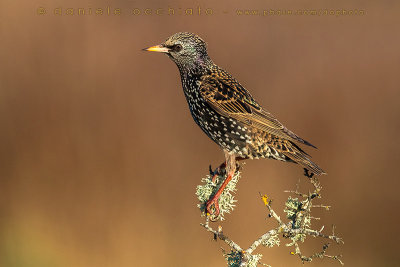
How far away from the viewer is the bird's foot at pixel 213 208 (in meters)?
4.47

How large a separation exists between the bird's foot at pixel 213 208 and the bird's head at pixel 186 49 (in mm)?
1420

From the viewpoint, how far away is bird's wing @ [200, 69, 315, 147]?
4.96 meters

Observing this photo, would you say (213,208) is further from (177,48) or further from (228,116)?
(177,48)

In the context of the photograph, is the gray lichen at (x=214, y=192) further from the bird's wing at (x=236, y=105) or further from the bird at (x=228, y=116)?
the bird's wing at (x=236, y=105)

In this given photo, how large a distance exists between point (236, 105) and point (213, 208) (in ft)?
3.30

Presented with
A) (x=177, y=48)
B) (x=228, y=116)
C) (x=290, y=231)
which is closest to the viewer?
(x=290, y=231)

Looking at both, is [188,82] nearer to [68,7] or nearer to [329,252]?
[329,252]

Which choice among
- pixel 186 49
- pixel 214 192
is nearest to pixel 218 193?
pixel 214 192

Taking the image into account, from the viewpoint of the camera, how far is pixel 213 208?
15.2 feet

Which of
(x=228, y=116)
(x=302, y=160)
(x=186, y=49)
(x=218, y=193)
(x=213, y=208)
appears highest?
(x=186, y=49)

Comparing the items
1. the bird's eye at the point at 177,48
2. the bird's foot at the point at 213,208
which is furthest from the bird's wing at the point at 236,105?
the bird's foot at the point at 213,208

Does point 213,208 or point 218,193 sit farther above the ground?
point 218,193

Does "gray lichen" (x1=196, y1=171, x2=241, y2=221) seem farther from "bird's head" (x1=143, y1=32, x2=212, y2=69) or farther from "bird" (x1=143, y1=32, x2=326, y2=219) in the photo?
"bird's head" (x1=143, y1=32, x2=212, y2=69)

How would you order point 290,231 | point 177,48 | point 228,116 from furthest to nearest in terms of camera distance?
point 177,48
point 228,116
point 290,231
